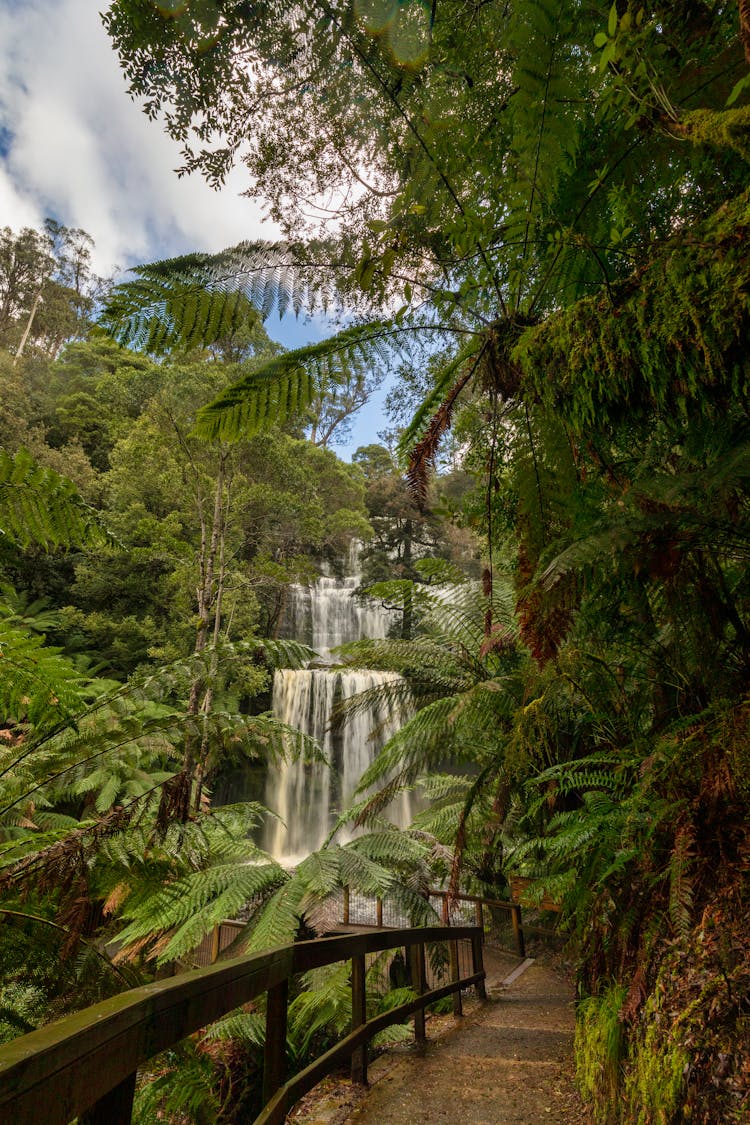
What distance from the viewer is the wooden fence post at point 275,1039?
4.86 ft

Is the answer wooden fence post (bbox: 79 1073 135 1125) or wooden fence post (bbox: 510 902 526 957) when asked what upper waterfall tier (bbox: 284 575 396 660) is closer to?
wooden fence post (bbox: 510 902 526 957)

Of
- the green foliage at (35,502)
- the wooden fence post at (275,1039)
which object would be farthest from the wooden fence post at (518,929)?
the green foliage at (35,502)

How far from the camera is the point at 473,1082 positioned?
2557 mm

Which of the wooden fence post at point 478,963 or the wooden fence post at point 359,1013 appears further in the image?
the wooden fence post at point 478,963

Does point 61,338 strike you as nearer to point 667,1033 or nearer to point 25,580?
point 25,580

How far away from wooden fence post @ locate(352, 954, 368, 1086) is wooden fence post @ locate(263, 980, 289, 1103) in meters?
0.87

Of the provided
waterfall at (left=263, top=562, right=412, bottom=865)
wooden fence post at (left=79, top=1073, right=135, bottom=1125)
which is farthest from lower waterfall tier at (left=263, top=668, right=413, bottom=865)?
wooden fence post at (left=79, top=1073, right=135, bottom=1125)

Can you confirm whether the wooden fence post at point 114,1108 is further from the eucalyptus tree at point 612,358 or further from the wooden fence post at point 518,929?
the wooden fence post at point 518,929

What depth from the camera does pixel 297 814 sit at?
1336cm

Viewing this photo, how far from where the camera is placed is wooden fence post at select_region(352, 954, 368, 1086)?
2352 mm

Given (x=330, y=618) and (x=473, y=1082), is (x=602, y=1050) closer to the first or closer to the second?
(x=473, y=1082)

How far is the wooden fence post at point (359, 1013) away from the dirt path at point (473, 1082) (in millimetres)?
56

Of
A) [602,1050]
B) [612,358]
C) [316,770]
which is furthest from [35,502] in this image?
[316,770]

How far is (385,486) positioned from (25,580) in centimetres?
1154
